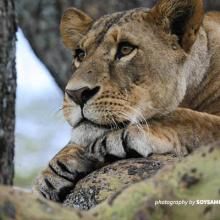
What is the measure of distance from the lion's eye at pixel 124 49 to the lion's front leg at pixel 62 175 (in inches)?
27.9

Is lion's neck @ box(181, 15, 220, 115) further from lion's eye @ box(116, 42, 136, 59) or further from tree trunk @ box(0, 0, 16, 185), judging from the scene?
tree trunk @ box(0, 0, 16, 185)

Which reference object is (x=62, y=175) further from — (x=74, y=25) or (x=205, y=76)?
(x=74, y=25)

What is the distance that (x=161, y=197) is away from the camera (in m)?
2.29

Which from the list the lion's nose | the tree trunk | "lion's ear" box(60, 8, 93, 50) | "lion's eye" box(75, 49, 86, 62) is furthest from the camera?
"lion's ear" box(60, 8, 93, 50)

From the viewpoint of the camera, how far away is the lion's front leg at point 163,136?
12.7 ft

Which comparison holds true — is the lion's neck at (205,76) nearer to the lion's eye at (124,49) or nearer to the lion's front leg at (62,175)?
the lion's eye at (124,49)

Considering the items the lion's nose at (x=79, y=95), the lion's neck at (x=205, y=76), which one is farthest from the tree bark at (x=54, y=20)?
the lion's nose at (x=79, y=95)

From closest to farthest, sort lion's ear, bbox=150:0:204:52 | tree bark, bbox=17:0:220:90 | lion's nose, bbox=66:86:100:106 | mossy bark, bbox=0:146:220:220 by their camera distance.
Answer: mossy bark, bbox=0:146:220:220, lion's nose, bbox=66:86:100:106, lion's ear, bbox=150:0:204:52, tree bark, bbox=17:0:220:90

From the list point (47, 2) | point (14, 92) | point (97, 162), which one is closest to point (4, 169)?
point (14, 92)

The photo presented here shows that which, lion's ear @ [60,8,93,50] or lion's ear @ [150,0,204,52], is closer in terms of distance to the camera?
lion's ear @ [150,0,204,52]

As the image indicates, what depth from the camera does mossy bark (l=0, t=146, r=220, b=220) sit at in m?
2.16

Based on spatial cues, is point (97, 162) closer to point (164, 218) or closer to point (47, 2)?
point (164, 218)

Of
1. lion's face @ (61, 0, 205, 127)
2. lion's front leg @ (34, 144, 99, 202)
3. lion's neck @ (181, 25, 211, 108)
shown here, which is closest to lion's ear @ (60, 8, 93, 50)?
lion's face @ (61, 0, 205, 127)

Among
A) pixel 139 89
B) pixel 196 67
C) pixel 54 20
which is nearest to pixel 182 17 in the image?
pixel 196 67
